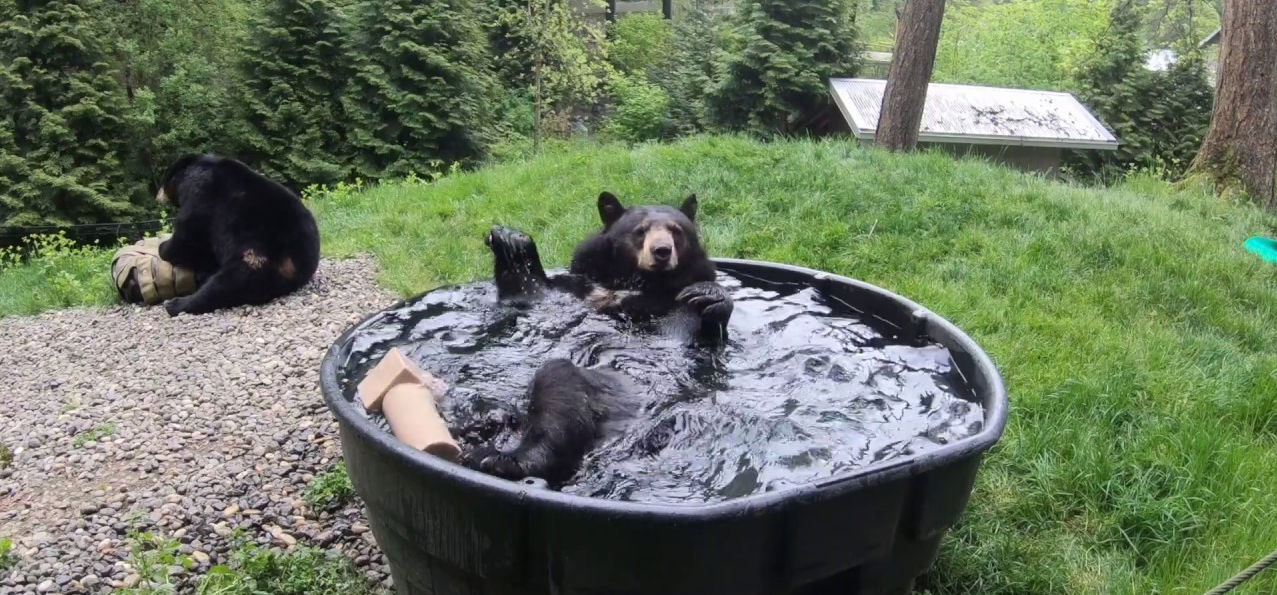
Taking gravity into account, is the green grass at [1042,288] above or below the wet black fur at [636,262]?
below

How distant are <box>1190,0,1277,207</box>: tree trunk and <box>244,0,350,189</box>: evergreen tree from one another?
1265cm

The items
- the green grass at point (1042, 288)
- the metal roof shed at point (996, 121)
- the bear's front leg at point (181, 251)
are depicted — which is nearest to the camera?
the green grass at point (1042, 288)

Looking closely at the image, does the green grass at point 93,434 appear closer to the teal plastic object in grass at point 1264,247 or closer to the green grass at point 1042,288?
the green grass at point 1042,288

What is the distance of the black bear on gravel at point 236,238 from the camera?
17.3ft

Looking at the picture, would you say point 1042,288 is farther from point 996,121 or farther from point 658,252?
point 996,121

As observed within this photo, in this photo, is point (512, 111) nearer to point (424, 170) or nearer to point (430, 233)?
point (424, 170)

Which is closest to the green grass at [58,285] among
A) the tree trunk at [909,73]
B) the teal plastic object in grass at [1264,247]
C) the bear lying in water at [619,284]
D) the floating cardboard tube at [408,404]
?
the bear lying in water at [619,284]

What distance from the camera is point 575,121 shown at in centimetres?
2128

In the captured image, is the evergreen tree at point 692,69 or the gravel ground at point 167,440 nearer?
the gravel ground at point 167,440

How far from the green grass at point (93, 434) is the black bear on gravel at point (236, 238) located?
1714 millimetres

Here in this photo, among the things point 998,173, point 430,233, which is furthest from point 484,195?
point 998,173

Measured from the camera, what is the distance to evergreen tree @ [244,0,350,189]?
1470 cm

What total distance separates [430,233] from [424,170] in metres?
6.67

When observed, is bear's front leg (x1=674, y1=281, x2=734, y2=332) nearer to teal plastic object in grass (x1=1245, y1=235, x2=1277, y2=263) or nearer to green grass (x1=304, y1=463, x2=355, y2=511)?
green grass (x1=304, y1=463, x2=355, y2=511)
